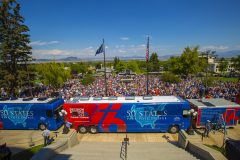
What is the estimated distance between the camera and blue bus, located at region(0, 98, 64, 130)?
1938 cm

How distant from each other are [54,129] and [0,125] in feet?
18.8

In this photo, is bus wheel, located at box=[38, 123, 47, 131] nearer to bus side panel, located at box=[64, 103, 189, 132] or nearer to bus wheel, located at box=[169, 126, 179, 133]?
bus side panel, located at box=[64, 103, 189, 132]

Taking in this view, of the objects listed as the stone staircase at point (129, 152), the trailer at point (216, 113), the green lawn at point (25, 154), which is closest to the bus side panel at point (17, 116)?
the green lawn at point (25, 154)

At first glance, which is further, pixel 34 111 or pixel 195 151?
pixel 34 111

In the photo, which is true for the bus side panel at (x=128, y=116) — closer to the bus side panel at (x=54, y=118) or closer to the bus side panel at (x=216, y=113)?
the bus side panel at (x=54, y=118)

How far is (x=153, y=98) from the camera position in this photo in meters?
19.1

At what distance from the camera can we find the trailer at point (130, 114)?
18125mm

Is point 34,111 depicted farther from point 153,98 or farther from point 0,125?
point 153,98

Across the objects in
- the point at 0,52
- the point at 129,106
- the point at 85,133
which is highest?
the point at 0,52

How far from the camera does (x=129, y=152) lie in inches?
533

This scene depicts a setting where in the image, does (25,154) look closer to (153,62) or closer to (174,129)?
(174,129)

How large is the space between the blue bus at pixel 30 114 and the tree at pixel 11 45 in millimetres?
15899

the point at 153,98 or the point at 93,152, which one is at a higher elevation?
the point at 153,98

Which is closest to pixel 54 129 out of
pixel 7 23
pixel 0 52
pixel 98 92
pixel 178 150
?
pixel 178 150
